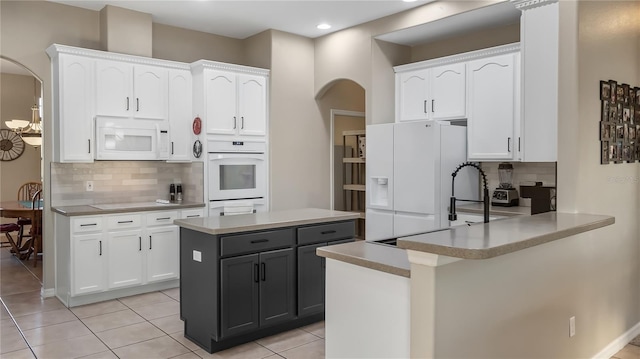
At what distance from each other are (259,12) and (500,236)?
3.99 m

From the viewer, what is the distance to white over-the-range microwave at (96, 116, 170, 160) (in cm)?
488

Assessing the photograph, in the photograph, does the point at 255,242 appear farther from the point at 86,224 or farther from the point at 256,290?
the point at 86,224

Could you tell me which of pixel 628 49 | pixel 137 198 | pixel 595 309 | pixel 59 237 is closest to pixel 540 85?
pixel 628 49

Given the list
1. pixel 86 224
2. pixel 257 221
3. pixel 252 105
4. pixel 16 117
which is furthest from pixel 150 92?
pixel 16 117

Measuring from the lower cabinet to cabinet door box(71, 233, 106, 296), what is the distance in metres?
1.93

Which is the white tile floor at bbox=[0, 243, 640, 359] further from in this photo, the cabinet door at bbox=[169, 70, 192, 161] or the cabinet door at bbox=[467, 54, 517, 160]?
the cabinet door at bbox=[467, 54, 517, 160]

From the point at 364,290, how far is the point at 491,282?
1.99 feet

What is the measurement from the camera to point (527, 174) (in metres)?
4.86

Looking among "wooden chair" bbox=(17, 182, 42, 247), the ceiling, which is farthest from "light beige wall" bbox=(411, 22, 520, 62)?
"wooden chair" bbox=(17, 182, 42, 247)

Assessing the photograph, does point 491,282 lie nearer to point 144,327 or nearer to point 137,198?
point 144,327

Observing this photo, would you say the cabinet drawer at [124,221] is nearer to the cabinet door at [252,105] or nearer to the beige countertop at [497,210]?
the cabinet door at [252,105]

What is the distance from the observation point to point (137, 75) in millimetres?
5105

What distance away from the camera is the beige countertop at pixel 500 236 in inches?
73.7

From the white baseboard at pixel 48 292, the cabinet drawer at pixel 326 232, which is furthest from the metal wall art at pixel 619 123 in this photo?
the white baseboard at pixel 48 292
